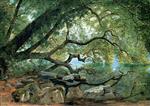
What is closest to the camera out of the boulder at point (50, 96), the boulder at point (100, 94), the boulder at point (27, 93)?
the boulder at point (50, 96)

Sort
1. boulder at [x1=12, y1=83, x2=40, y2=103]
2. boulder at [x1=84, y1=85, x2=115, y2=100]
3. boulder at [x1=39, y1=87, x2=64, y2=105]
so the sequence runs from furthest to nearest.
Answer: boulder at [x1=84, y1=85, x2=115, y2=100], boulder at [x1=12, y1=83, x2=40, y2=103], boulder at [x1=39, y1=87, x2=64, y2=105]

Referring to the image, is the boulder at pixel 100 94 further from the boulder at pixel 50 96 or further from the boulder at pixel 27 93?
the boulder at pixel 27 93

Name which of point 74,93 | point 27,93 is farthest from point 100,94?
point 27,93

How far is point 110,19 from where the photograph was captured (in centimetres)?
3167

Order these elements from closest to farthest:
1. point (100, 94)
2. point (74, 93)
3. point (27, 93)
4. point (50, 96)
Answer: point (50, 96) < point (27, 93) < point (100, 94) < point (74, 93)

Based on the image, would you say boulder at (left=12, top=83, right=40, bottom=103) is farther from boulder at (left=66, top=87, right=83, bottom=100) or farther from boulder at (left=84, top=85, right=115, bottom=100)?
boulder at (left=84, top=85, right=115, bottom=100)

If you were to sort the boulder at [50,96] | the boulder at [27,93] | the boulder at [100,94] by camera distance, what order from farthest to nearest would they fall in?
the boulder at [100,94] → the boulder at [27,93] → the boulder at [50,96]

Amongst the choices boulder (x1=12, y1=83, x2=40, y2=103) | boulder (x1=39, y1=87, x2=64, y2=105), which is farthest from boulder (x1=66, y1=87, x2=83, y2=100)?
boulder (x1=12, y1=83, x2=40, y2=103)

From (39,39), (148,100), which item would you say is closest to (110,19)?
(39,39)

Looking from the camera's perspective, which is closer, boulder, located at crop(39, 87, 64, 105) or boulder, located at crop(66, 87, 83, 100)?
boulder, located at crop(39, 87, 64, 105)

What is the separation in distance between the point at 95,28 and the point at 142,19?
1047 cm

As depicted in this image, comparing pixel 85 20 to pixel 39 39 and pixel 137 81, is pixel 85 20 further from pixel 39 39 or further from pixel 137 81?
pixel 137 81

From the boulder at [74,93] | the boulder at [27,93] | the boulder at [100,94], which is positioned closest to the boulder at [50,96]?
the boulder at [27,93]

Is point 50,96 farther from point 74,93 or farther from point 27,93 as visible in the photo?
point 74,93
